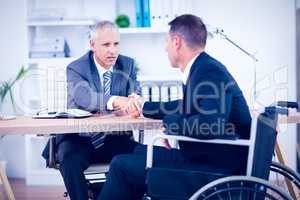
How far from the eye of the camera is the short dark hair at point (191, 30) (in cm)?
177

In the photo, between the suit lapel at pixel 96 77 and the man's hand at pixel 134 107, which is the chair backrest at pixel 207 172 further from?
the suit lapel at pixel 96 77

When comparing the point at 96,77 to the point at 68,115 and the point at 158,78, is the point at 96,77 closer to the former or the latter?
the point at 68,115

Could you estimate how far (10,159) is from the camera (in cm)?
375

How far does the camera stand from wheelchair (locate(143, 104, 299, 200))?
156 cm

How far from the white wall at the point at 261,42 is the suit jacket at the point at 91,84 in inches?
49.6

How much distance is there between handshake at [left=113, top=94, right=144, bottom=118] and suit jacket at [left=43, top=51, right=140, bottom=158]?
8 cm

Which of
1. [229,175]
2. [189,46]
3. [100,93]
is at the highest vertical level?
[189,46]

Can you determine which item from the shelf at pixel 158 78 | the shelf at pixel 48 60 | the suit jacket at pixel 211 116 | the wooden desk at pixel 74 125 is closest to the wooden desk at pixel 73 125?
the wooden desk at pixel 74 125

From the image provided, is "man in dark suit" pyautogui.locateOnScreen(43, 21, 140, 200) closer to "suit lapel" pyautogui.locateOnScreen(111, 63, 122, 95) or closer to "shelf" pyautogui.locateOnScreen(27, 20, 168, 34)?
"suit lapel" pyautogui.locateOnScreen(111, 63, 122, 95)

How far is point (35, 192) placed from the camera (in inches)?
131

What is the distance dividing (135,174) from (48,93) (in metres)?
1.11

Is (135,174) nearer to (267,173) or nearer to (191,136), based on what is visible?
(191,136)

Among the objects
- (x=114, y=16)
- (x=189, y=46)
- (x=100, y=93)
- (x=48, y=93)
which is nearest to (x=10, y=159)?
(x=48, y=93)

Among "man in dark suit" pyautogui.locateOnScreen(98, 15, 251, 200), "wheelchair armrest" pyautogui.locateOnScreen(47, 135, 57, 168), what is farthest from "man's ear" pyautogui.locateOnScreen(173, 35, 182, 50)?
"wheelchair armrest" pyautogui.locateOnScreen(47, 135, 57, 168)
